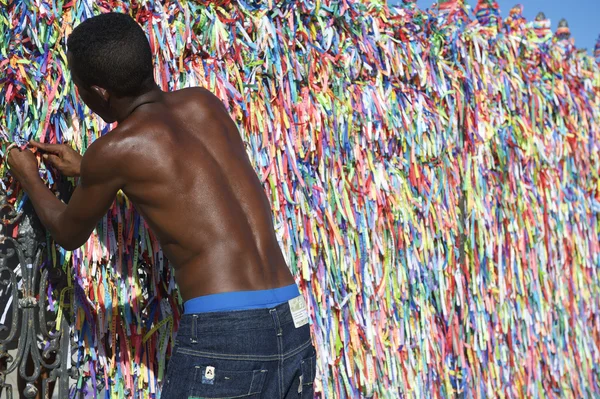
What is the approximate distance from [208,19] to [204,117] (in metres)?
0.71

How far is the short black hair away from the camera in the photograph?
2064mm

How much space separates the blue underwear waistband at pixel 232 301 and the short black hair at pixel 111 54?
2.19 feet

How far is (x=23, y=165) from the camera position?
230 cm

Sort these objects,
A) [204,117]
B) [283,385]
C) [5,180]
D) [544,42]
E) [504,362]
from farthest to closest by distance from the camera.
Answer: [544,42]
[504,362]
[5,180]
[204,117]
[283,385]

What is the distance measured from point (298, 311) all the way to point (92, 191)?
0.72m

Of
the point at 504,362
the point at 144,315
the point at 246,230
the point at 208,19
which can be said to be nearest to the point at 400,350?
the point at 504,362

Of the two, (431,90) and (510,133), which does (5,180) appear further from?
(510,133)

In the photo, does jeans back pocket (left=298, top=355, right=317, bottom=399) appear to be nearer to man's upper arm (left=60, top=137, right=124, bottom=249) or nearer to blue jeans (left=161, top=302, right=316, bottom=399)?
blue jeans (left=161, top=302, right=316, bottom=399)

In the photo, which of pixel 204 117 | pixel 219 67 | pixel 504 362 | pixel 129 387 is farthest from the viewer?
pixel 504 362

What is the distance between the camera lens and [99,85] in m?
2.11

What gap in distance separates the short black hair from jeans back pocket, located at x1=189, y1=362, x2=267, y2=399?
87cm

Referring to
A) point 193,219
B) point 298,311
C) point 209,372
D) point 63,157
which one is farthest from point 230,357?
point 63,157

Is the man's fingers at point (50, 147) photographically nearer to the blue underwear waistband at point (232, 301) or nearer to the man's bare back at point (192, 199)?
the man's bare back at point (192, 199)

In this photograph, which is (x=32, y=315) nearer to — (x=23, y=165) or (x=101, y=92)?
(x=23, y=165)
